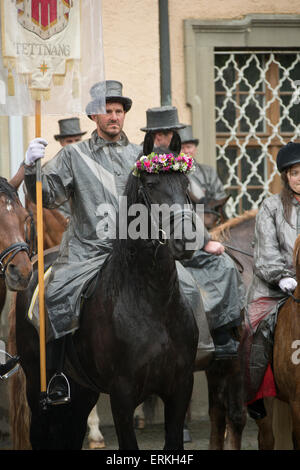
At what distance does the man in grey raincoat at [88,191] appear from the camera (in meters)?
6.22

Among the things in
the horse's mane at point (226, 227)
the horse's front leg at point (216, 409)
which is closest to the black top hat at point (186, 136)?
the horse's mane at point (226, 227)

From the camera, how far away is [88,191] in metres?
6.37

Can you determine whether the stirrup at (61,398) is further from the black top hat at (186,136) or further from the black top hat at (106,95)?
the black top hat at (186,136)

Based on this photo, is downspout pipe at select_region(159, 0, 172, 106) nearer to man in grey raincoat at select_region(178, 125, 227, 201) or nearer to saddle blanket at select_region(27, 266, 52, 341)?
man in grey raincoat at select_region(178, 125, 227, 201)

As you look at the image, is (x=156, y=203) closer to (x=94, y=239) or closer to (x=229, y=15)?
(x=94, y=239)

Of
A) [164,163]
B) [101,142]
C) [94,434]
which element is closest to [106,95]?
[101,142]

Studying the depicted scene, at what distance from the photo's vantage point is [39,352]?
661cm

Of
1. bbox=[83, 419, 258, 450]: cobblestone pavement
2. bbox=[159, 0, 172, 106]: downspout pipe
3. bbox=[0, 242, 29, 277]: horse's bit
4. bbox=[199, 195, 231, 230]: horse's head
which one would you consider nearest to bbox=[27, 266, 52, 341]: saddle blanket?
bbox=[0, 242, 29, 277]: horse's bit

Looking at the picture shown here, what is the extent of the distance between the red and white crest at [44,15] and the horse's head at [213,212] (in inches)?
133

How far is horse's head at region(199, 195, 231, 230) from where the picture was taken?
30.6ft

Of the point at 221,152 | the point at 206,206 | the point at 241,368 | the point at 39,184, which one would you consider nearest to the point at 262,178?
the point at 221,152

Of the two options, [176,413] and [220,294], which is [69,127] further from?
[176,413]

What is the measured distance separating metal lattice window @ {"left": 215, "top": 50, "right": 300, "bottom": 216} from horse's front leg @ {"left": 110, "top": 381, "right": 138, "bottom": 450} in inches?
199
